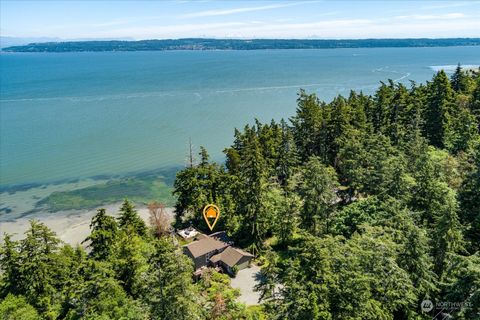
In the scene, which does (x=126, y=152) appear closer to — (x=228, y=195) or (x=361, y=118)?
(x=228, y=195)

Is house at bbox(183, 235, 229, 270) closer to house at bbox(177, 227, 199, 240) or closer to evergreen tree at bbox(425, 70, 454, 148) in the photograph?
house at bbox(177, 227, 199, 240)

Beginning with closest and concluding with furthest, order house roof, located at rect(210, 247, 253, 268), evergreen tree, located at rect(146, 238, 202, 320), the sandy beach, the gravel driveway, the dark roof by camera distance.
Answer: evergreen tree, located at rect(146, 238, 202, 320), the gravel driveway, house roof, located at rect(210, 247, 253, 268), the dark roof, the sandy beach

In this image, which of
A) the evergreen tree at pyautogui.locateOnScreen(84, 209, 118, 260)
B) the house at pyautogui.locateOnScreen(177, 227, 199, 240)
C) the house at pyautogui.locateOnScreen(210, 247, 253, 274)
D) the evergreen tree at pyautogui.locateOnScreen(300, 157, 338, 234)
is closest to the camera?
the evergreen tree at pyautogui.locateOnScreen(84, 209, 118, 260)

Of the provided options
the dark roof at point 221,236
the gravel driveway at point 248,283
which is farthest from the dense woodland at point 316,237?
the dark roof at point 221,236

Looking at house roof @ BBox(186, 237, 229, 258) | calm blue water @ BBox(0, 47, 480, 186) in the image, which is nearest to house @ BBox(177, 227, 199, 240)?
house roof @ BBox(186, 237, 229, 258)

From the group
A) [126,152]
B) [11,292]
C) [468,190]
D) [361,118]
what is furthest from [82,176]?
[468,190]

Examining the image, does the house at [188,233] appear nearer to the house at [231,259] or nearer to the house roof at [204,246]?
the house roof at [204,246]
